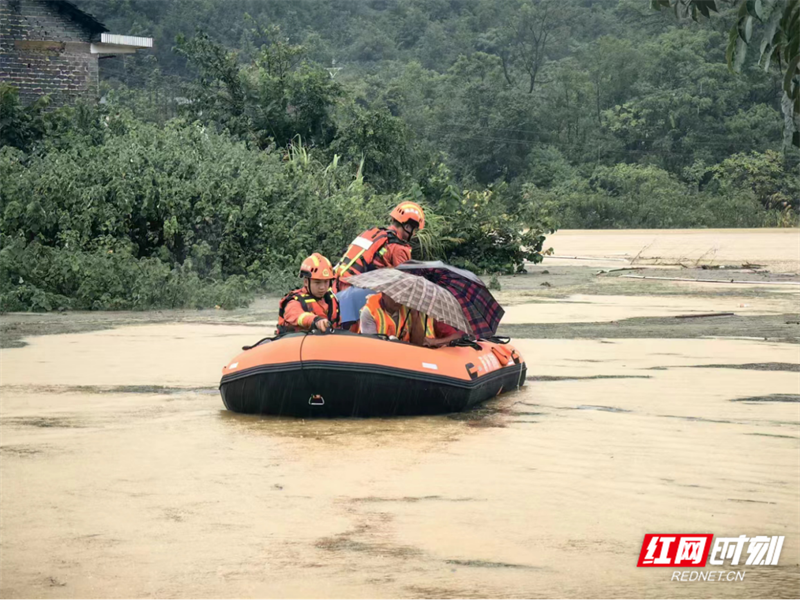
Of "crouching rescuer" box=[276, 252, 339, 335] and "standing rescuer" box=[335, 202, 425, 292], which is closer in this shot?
"crouching rescuer" box=[276, 252, 339, 335]

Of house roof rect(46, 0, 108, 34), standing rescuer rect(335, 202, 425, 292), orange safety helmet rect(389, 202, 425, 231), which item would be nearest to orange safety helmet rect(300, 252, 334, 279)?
standing rescuer rect(335, 202, 425, 292)

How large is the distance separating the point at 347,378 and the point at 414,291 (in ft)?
2.86

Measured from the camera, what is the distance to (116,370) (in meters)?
13.7

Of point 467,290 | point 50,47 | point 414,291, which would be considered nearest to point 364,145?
point 50,47

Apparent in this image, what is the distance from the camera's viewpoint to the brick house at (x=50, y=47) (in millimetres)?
30000

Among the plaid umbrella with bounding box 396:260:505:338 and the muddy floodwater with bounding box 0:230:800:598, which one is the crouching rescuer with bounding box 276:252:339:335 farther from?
the muddy floodwater with bounding box 0:230:800:598

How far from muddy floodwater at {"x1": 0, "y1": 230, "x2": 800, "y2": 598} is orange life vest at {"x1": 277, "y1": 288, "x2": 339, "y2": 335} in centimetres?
77

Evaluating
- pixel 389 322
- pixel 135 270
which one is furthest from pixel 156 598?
pixel 135 270

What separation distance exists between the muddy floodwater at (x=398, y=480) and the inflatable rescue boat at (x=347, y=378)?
0.48ft

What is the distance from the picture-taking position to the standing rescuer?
11.6 meters

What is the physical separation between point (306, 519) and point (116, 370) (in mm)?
6844

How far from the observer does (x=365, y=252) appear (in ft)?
38.2

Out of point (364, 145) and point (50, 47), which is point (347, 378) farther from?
point (50, 47)

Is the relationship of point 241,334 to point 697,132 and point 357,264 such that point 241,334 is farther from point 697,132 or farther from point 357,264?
point 697,132
